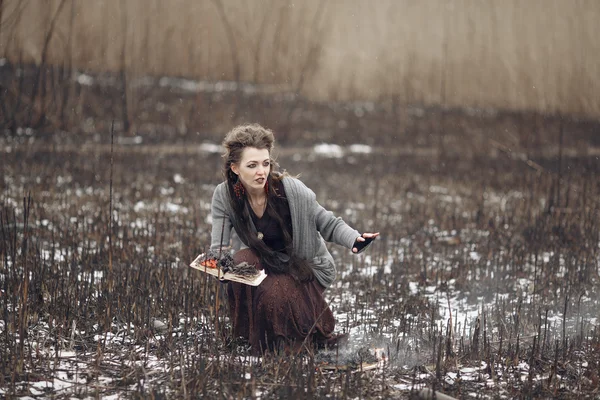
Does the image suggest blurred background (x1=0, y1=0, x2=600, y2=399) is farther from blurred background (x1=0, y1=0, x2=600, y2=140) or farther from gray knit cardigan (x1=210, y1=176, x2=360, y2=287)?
gray knit cardigan (x1=210, y1=176, x2=360, y2=287)

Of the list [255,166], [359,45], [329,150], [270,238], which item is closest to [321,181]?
[329,150]

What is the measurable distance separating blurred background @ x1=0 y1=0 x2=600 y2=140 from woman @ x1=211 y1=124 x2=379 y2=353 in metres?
9.20

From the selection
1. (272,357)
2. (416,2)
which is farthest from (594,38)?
(272,357)

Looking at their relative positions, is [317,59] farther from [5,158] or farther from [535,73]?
[5,158]

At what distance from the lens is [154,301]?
4.70 m

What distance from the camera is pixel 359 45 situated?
1584 centimetres

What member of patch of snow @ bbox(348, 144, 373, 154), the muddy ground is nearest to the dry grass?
the muddy ground

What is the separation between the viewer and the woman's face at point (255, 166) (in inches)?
146

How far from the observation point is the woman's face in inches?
146

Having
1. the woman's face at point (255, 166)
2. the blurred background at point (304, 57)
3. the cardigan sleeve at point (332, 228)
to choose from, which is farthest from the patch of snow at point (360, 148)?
the woman's face at point (255, 166)

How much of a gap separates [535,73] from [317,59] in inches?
178

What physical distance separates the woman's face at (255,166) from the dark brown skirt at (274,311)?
39 centimetres

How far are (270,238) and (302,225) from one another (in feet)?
0.67

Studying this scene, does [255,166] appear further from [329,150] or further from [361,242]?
[329,150]
